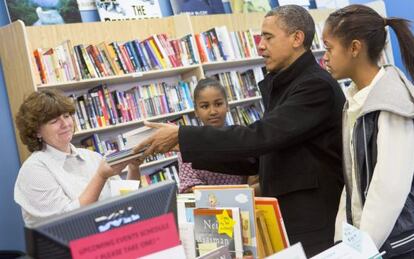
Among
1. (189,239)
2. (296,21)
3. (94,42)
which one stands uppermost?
(94,42)

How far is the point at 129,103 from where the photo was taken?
14.5 feet

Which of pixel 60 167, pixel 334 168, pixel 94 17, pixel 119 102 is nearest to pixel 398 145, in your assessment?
pixel 334 168

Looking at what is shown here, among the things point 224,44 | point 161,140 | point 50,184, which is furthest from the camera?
point 224,44

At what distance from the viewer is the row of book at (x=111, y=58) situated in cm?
402

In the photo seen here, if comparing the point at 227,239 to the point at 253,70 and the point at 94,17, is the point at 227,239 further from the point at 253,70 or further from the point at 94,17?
the point at 253,70

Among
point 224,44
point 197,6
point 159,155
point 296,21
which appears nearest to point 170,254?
point 296,21

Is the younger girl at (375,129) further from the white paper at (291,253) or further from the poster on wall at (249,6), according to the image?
the poster on wall at (249,6)

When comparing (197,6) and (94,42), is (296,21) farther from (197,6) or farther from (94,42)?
(197,6)

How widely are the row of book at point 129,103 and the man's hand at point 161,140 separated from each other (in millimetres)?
2375

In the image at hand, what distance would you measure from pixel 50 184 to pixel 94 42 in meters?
2.15

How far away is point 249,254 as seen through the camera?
159 cm

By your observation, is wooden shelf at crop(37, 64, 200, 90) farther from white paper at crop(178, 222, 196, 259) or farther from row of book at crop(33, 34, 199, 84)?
white paper at crop(178, 222, 196, 259)

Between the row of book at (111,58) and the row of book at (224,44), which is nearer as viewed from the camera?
the row of book at (111,58)

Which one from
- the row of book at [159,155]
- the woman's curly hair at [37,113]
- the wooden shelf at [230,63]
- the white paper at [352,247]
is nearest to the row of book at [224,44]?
the wooden shelf at [230,63]
